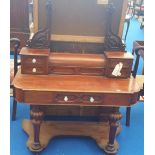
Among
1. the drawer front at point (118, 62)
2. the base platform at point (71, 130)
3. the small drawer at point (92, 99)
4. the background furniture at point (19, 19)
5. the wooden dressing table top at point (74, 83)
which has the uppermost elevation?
the background furniture at point (19, 19)

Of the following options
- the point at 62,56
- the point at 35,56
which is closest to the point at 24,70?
the point at 35,56

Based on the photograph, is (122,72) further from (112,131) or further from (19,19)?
(19,19)

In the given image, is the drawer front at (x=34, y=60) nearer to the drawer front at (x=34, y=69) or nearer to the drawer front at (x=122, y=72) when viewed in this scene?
the drawer front at (x=34, y=69)

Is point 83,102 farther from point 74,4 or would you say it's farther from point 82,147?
point 74,4

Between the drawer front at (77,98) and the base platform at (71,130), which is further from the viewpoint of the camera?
the base platform at (71,130)

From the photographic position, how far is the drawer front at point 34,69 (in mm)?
1788

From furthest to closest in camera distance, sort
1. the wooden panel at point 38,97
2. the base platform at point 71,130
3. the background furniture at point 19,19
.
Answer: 1. the background furniture at point 19,19
2. the base platform at point 71,130
3. the wooden panel at point 38,97

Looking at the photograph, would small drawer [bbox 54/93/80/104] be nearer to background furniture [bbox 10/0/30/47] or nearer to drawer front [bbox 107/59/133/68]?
drawer front [bbox 107/59/133/68]

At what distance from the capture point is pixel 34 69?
179cm

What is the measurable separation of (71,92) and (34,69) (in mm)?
→ 371

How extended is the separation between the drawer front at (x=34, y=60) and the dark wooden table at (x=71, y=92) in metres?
0.10

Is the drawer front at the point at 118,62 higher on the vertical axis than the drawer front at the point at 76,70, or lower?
higher

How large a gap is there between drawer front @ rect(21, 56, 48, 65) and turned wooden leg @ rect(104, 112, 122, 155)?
646 millimetres

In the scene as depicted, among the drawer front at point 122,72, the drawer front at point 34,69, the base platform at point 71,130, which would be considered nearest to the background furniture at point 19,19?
the base platform at point 71,130
